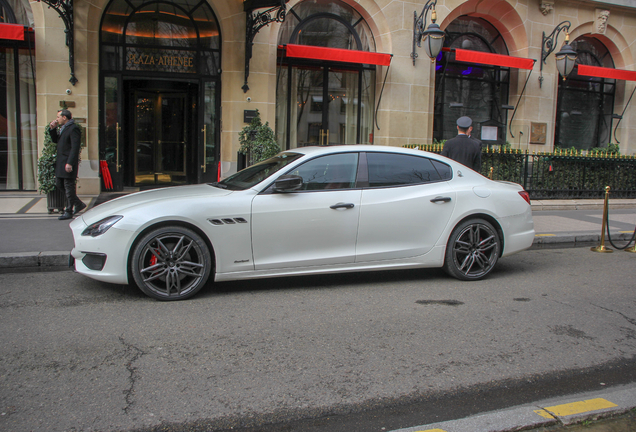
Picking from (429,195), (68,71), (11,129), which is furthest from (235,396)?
(11,129)

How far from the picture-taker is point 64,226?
839 centimetres

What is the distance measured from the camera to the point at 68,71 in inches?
462

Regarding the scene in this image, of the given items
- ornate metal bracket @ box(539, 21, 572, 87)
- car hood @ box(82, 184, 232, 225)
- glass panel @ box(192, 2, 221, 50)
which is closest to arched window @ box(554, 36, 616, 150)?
ornate metal bracket @ box(539, 21, 572, 87)

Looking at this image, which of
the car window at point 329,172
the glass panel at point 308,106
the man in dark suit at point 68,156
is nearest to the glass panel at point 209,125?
the glass panel at point 308,106

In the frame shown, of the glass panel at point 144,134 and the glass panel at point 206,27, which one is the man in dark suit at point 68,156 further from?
the glass panel at point 206,27

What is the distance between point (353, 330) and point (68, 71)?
10295mm

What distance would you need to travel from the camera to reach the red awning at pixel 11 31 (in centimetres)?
1077

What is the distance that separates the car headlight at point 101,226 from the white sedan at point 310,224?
12 millimetres

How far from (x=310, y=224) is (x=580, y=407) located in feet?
9.57

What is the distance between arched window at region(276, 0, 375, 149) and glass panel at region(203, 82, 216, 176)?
1.78 metres

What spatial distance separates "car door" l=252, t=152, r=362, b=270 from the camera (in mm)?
5195

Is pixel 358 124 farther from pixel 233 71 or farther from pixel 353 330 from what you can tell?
pixel 353 330

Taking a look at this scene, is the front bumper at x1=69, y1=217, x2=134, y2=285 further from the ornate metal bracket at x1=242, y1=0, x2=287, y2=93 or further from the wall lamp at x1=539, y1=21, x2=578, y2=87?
the wall lamp at x1=539, y1=21, x2=578, y2=87

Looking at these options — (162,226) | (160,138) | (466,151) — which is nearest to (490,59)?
(466,151)
